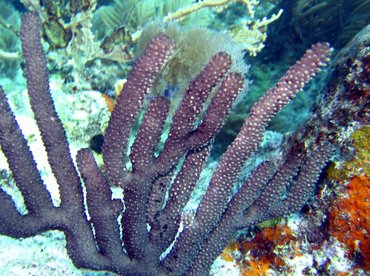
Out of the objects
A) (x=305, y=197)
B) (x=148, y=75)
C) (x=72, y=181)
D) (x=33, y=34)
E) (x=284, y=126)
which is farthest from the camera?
(x=284, y=126)

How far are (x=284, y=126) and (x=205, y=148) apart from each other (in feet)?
12.6

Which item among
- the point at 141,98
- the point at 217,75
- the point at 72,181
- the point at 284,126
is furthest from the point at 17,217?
the point at 284,126

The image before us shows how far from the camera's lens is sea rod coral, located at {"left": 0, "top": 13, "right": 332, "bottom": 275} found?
6.28 ft

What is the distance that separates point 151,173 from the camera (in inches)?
84.7

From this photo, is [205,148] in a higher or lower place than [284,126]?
higher

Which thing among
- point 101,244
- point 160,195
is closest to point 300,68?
point 160,195

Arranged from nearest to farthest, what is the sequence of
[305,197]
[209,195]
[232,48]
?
[209,195] → [305,197] → [232,48]

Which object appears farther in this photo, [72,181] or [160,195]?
[160,195]

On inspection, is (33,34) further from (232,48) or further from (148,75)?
(232,48)

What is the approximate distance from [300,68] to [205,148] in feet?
2.51

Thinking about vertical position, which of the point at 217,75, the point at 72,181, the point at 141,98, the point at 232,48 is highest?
the point at 217,75

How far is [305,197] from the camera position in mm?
2502

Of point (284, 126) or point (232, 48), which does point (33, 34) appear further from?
point (284, 126)

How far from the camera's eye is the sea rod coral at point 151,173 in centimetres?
192
